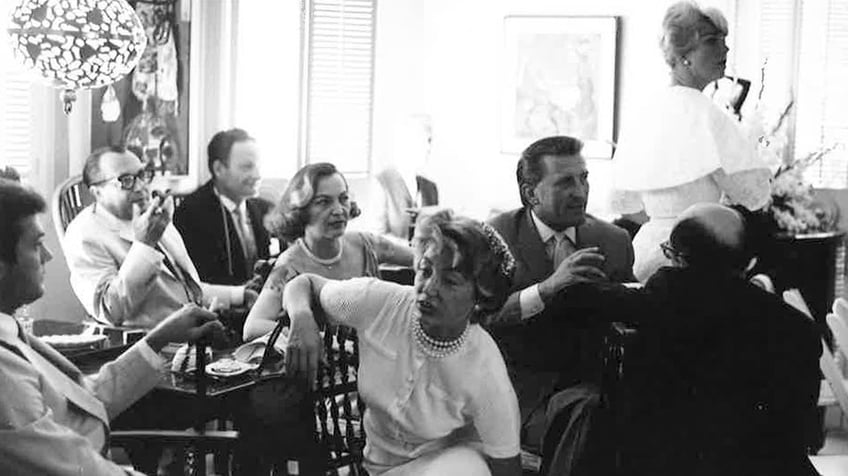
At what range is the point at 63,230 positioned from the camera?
4.70 meters

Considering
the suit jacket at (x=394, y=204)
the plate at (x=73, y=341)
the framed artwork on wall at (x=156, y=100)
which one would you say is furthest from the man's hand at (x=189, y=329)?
the suit jacket at (x=394, y=204)

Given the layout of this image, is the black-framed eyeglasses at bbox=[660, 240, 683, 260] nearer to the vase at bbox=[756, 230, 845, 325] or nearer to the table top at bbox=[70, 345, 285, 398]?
the table top at bbox=[70, 345, 285, 398]

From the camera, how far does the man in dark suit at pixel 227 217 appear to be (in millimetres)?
5121

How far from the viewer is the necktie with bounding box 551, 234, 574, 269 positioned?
3.46m

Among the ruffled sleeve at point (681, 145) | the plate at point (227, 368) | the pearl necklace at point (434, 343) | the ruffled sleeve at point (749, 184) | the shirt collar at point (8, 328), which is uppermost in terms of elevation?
the ruffled sleeve at point (681, 145)

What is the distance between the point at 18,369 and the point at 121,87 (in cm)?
334

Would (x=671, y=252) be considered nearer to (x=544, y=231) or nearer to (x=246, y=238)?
(x=544, y=231)

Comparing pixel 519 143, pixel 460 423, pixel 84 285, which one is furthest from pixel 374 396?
pixel 519 143

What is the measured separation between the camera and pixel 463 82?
7.55 metres

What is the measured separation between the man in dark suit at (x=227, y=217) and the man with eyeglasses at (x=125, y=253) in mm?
421

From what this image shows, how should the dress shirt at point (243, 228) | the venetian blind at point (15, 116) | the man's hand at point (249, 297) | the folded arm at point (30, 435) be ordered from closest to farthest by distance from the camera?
1. the folded arm at point (30, 435)
2. the man's hand at point (249, 297)
3. the venetian blind at point (15, 116)
4. the dress shirt at point (243, 228)

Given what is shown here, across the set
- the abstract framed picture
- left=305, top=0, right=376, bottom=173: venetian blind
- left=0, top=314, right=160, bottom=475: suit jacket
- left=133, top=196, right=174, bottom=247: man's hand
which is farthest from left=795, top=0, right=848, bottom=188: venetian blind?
left=0, top=314, right=160, bottom=475: suit jacket

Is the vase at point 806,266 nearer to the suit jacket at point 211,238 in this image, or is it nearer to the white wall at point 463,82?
the white wall at point 463,82

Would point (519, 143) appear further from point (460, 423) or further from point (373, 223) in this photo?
point (460, 423)
